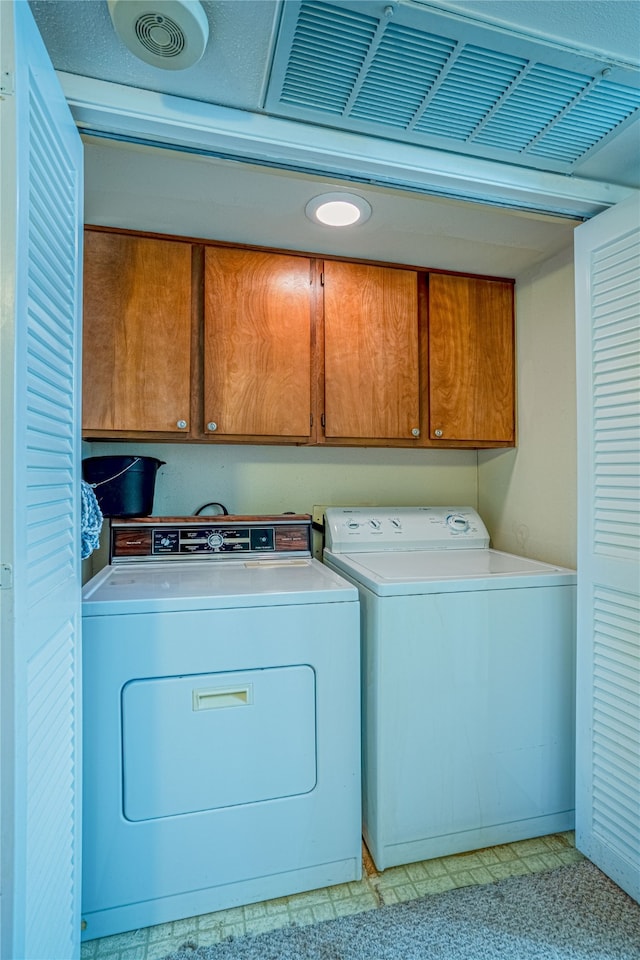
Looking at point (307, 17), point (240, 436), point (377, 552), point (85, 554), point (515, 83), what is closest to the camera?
point (307, 17)

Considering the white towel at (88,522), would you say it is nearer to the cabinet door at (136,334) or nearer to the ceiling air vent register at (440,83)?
the cabinet door at (136,334)

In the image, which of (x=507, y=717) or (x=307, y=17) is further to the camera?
(x=507, y=717)

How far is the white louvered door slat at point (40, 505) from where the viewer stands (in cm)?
78

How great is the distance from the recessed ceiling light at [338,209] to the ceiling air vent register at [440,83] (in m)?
0.33

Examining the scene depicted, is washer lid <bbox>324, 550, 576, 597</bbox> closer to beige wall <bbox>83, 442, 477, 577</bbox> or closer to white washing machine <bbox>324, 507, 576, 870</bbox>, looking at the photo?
white washing machine <bbox>324, 507, 576, 870</bbox>

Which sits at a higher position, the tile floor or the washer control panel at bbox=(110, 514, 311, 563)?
the washer control panel at bbox=(110, 514, 311, 563)

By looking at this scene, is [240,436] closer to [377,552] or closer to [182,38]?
[377,552]

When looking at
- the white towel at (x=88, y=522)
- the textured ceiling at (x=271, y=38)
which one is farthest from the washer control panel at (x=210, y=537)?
the textured ceiling at (x=271, y=38)

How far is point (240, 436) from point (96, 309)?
0.71 metres

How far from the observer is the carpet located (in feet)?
4.17

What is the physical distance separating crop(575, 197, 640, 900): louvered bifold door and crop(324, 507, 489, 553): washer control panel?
703 mm

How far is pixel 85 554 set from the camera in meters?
1.32

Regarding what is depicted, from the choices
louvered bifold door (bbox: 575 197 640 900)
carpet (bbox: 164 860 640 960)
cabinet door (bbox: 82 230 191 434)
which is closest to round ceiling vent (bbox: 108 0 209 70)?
cabinet door (bbox: 82 230 191 434)

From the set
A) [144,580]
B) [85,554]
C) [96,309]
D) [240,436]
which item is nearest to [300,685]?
[144,580]
